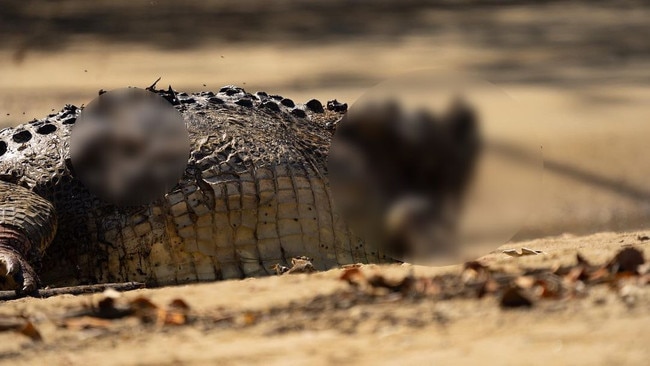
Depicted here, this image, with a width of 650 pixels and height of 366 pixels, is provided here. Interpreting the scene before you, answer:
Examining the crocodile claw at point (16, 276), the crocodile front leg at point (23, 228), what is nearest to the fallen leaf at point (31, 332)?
the crocodile claw at point (16, 276)

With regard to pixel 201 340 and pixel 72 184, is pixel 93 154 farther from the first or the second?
pixel 201 340

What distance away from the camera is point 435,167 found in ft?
15.9

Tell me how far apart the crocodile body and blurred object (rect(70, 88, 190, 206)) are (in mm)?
59

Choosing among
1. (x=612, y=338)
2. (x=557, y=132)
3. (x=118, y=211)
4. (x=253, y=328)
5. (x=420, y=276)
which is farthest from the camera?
(x=557, y=132)

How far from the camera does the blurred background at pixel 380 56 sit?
1041 centimetres

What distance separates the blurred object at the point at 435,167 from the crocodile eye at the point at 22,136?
1.98 metres

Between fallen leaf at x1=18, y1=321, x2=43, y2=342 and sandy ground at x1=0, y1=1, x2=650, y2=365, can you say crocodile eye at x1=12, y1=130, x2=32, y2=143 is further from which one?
fallen leaf at x1=18, y1=321, x2=43, y2=342

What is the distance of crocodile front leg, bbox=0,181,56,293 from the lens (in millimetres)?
5223

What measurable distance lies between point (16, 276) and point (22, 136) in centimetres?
143

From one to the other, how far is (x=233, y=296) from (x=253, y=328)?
0.47 metres

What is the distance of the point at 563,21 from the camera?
15.8 metres

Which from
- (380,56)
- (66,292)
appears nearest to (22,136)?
(66,292)

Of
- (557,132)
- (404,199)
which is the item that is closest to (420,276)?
(404,199)

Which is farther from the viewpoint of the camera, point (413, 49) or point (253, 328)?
point (413, 49)
